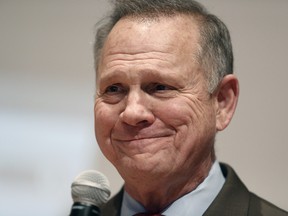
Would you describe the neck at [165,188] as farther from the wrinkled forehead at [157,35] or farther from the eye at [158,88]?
the wrinkled forehead at [157,35]

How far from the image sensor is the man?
108 cm

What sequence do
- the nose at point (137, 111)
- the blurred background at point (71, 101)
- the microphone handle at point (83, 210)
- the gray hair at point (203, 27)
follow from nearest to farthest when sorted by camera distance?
the microphone handle at point (83, 210) < the nose at point (137, 111) < the gray hair at point (203, 27) < the blurred background at point (71, 101)

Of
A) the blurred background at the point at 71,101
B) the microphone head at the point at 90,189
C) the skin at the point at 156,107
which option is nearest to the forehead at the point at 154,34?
the skin at the point at 156,107

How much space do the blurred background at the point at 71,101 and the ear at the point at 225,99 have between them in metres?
0.51

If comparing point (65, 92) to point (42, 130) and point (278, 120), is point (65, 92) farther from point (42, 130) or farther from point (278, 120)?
point (278, 120)

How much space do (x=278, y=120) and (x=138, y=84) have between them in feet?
2.63

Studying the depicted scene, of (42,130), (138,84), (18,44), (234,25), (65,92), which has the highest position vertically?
(234,25)

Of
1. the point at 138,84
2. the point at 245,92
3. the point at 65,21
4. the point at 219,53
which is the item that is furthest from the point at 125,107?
the point at 65,21

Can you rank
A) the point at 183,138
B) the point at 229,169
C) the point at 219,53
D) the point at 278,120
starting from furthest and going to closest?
1. the point at 278,120
2. the point at 229,169
3. the point at 219,53
4. the point at 183,138

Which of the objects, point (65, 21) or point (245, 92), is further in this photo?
point (65, 21)

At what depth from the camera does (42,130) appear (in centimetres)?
180

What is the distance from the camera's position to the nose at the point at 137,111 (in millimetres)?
1045

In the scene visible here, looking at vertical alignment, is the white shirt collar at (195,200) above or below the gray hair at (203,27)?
below

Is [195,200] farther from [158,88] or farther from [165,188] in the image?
[158,88]
